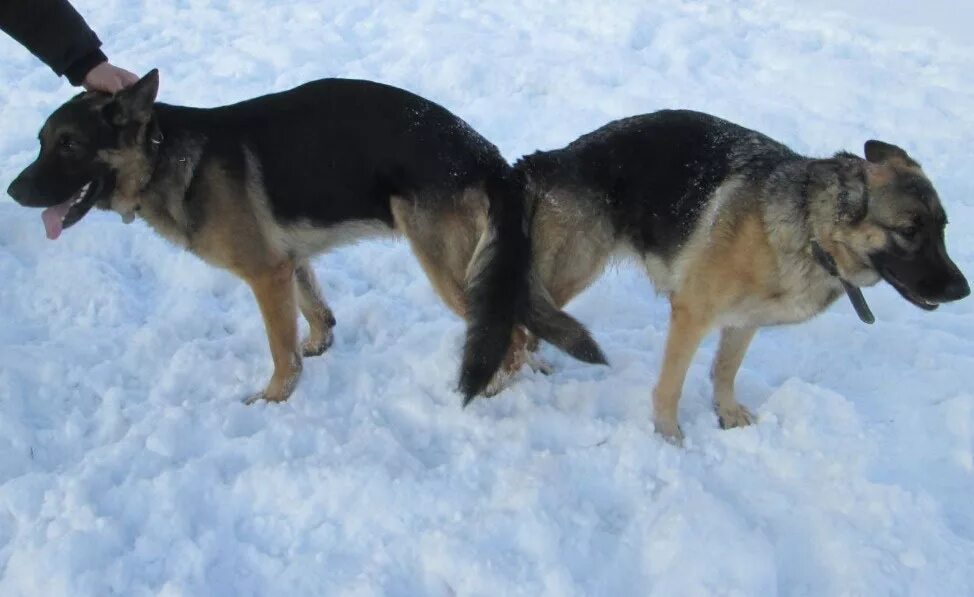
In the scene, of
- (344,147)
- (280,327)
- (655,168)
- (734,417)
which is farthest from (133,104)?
(734,417)

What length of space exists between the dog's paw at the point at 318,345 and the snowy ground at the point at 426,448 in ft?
0.25

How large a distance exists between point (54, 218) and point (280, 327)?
1.08 meters

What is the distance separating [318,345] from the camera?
3934mm

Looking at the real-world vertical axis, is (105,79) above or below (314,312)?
above

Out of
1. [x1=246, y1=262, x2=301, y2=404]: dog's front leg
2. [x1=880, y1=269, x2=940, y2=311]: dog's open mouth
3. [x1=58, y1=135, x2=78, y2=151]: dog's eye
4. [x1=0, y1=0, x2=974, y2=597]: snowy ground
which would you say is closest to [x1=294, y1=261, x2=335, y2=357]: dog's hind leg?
[x1=0, y1=0, x2=974, y2=597]: snowy ground

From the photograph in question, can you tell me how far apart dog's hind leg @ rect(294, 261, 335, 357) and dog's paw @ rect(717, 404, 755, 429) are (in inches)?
81.8

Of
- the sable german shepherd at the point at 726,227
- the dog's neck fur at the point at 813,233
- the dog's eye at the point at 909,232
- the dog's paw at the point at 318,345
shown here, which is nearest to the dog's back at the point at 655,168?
the sable german shepherd at the point at 726,227

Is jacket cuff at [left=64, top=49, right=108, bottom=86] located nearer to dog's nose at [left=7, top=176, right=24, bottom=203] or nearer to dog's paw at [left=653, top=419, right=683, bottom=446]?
dog's nose at [left=7, top=176, right=24, bottom=203]

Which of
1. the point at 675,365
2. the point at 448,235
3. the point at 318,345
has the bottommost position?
the point at 318,345

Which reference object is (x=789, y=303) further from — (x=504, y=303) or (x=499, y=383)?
(x=499, y=383)

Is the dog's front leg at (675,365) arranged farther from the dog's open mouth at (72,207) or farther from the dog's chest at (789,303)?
the dog's open mouth at (72,207)

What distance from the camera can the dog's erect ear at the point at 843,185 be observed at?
2816 millimetres

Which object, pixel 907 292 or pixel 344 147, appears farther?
pixel 344 147

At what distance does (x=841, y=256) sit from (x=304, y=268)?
266cm
